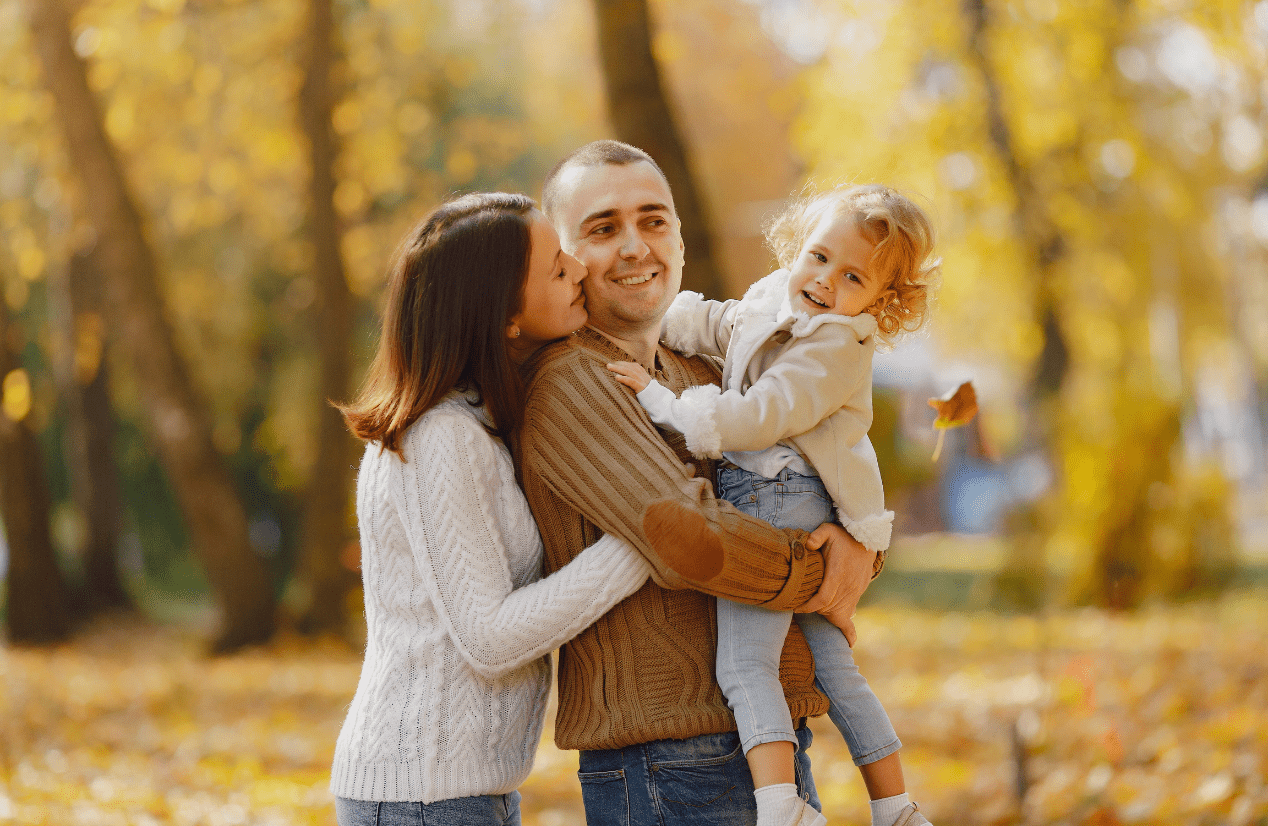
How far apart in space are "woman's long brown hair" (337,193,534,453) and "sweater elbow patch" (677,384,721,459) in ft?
1.06

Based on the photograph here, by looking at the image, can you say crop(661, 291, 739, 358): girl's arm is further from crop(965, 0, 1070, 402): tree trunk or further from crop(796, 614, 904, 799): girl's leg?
crop(965, 0, 1070, 402): tree trunk

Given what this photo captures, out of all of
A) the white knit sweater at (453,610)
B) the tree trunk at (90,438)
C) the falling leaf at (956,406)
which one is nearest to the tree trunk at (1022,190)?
the falling leaf at (956,406)

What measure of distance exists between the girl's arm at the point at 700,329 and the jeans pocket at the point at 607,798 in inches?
39.7

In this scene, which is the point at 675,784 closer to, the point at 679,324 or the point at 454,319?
the point at 454,319

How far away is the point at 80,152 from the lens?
10125 millimetres

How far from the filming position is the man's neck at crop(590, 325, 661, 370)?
2641 mm

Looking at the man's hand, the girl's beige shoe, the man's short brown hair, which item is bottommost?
the girl's beige shoe

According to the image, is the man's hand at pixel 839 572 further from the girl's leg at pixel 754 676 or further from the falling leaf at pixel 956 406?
the falling leaf at pixel 956 406

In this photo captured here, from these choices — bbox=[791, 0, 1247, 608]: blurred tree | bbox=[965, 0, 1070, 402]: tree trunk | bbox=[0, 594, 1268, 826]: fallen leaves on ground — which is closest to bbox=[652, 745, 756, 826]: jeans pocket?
bbox=[0, 594, 1268, 826]: fallen leaves on ground

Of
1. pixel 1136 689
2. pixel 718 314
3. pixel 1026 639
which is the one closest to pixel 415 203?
pixel 1026 639

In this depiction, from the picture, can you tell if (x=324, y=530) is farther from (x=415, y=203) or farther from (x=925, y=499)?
(x=925, y=499)

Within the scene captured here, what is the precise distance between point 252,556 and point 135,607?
17.3ft

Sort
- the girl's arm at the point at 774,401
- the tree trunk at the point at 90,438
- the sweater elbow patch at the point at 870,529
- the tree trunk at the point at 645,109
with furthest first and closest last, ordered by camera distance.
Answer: the tree trunk at the point at 90,438 → the tree trunk at the point at 645,109 → the sweater elbow patch at the point at 870,529 → the girl's arm at the point at 774,401

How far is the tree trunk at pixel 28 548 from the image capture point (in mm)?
12531
